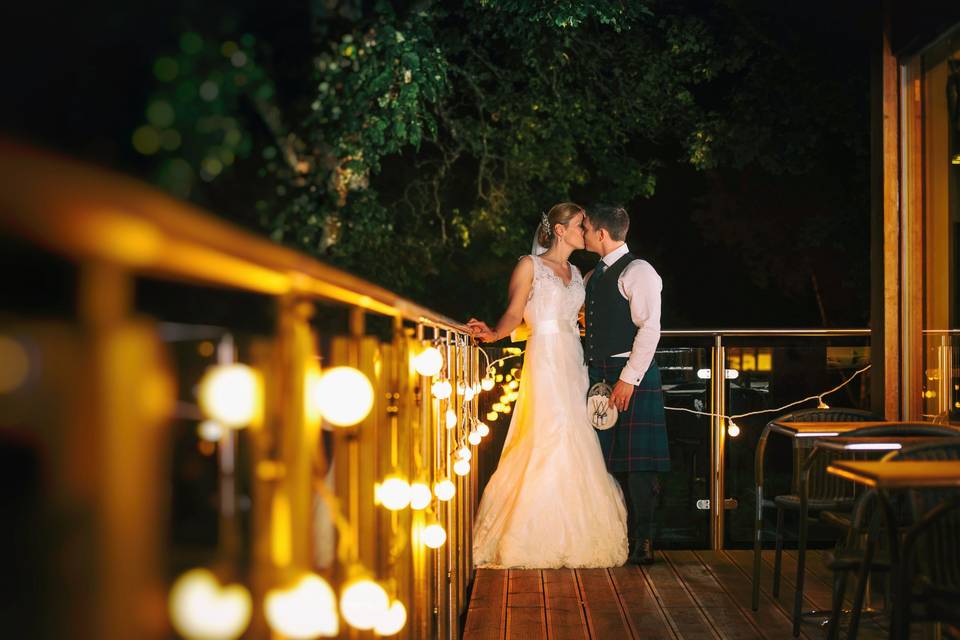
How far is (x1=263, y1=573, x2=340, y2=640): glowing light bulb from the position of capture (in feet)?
3.33

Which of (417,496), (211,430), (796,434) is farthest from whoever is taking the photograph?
(796,434)

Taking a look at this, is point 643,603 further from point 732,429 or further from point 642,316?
point 732,429

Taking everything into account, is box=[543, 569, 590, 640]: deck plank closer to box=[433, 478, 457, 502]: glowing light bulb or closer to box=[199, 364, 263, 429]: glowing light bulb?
box=[433, 478, 457, 502]: glowing light bulb

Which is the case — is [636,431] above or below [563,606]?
above

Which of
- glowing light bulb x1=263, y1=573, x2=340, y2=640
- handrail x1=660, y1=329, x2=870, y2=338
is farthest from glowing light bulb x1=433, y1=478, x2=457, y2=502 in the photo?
handrail x1=660, y1=329, x2=870, y2=338

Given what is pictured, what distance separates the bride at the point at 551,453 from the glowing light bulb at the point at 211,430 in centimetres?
378

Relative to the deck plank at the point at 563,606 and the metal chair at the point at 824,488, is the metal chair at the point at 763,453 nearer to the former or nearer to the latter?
the metal chair at the point at 824,488

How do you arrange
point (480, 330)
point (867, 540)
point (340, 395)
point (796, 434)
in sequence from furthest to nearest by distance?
point (480, 330), point (796, 434), point (867, 540), point (340, 395)

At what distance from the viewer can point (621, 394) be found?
16.9 feet

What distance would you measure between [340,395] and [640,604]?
11.3 feet

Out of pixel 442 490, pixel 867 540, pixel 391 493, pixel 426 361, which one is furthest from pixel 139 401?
pixel 867 540

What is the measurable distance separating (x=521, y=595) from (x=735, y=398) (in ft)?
6.46

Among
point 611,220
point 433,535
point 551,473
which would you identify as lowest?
point 551,473

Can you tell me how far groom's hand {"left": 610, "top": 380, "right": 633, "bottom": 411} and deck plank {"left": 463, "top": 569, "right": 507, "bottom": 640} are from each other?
101 centimetres
